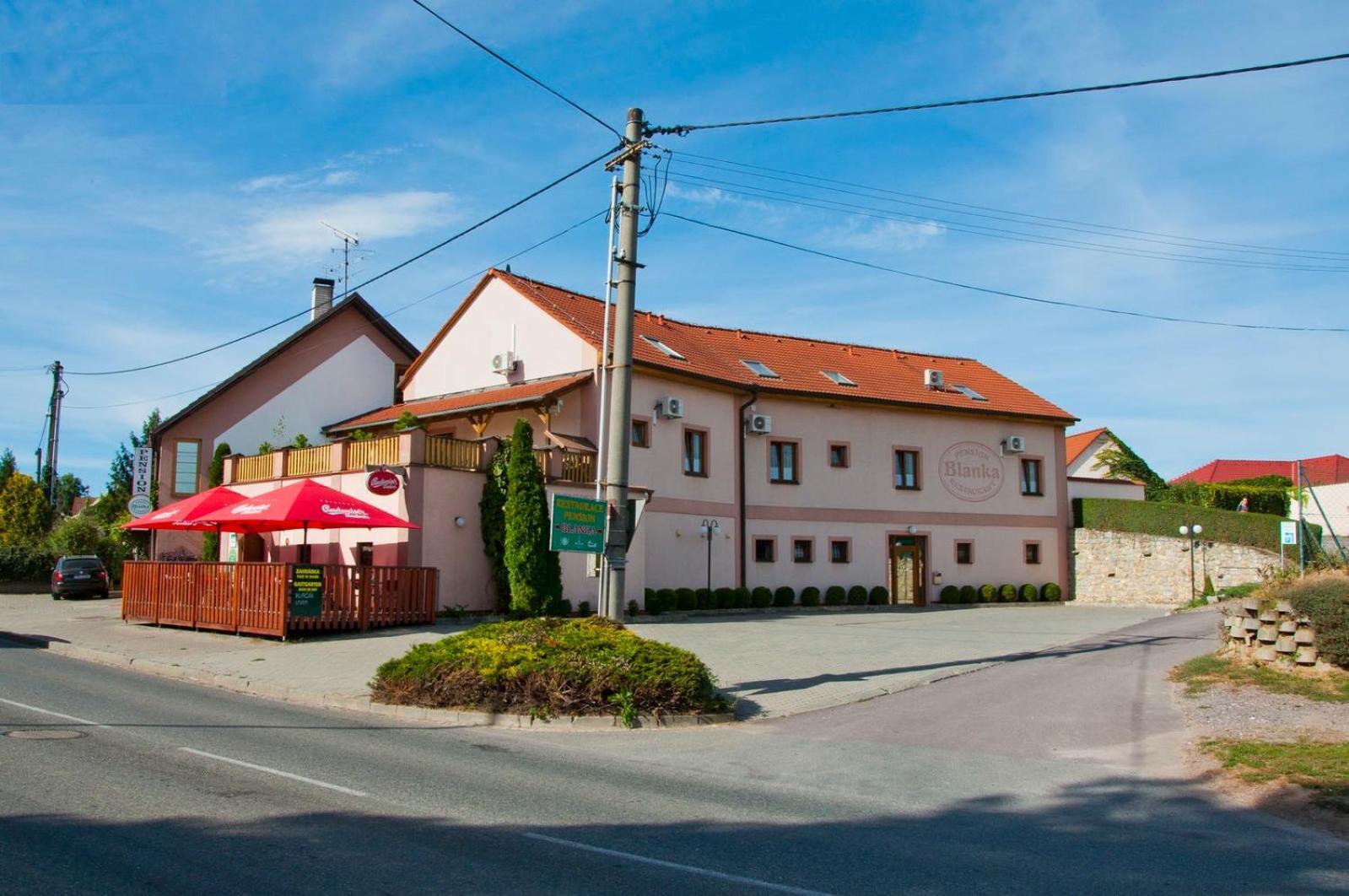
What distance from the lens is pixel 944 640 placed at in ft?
68.1

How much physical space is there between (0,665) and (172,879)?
1313cm

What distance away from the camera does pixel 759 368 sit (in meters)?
33.5

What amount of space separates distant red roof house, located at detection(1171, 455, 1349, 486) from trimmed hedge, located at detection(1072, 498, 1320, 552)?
1459 inches

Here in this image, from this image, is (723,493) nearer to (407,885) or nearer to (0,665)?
(0,665)

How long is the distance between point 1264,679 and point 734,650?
27.0 ft

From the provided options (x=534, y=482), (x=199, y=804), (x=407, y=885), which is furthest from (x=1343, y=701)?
(x=534, y=482)

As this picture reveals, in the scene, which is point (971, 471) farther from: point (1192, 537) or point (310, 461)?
point (310, 461)

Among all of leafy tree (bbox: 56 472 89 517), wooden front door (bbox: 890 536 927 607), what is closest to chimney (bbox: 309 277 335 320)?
wooden front door (bbox: 890 536 927 607)

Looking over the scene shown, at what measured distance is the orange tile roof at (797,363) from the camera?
29.5 m

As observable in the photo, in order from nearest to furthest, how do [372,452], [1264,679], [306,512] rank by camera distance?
[1264,679] → [306,512] → [372,452]

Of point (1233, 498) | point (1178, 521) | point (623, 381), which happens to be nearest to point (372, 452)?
point (623, 381)

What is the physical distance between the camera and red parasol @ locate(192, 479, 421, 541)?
65.4 feet

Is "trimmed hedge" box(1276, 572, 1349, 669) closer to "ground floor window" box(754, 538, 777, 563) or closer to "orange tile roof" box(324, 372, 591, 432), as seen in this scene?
"orange tile roof" box(324, 372, 591, 432)

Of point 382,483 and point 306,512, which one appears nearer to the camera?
point 306,512
